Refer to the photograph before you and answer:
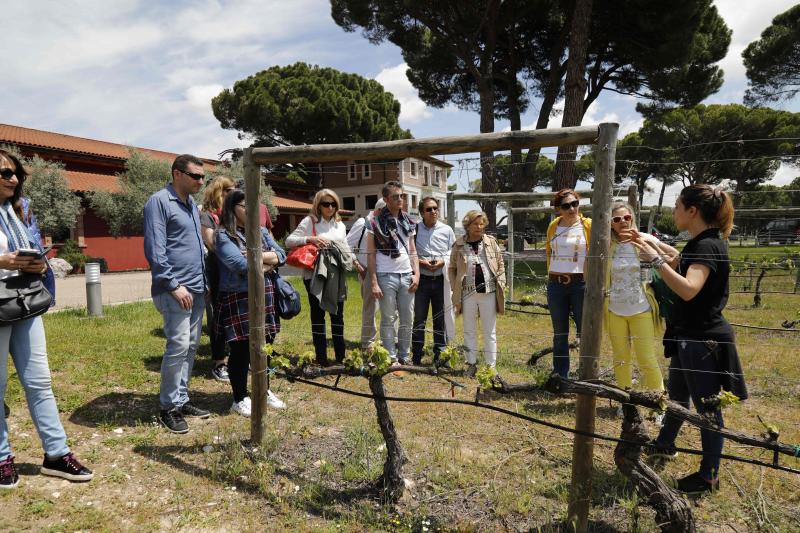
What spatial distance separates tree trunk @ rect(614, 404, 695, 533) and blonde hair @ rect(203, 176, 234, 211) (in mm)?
3490

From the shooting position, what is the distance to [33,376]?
9.28ft

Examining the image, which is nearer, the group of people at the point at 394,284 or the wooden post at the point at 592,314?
the wooden post at the point at 592,314

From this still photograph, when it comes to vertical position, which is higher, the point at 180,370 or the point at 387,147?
the point at 387,147

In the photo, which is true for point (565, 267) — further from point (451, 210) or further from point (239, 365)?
point (451, 210)

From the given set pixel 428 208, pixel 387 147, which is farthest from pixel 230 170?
pixel 387 147

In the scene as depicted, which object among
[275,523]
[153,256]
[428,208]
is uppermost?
[428,208]

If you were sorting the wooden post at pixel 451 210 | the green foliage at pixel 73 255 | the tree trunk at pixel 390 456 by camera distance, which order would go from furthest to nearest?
the green foliage at pixel 73 255, the wooden post at pixel 451 210, the tree trunk at pixel 390 456

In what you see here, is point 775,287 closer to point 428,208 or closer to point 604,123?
point 428,208

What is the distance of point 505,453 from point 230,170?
23.6 metres

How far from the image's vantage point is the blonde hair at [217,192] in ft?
13.6

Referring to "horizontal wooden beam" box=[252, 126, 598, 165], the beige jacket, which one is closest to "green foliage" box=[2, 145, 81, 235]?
the beige jacket

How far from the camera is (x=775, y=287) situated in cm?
1216

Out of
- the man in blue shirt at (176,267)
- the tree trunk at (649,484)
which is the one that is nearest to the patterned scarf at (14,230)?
the man in blue shirt at (176,267)

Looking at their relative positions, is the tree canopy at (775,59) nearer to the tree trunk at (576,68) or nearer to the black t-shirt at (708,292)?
the tree trunk at (576,68)
